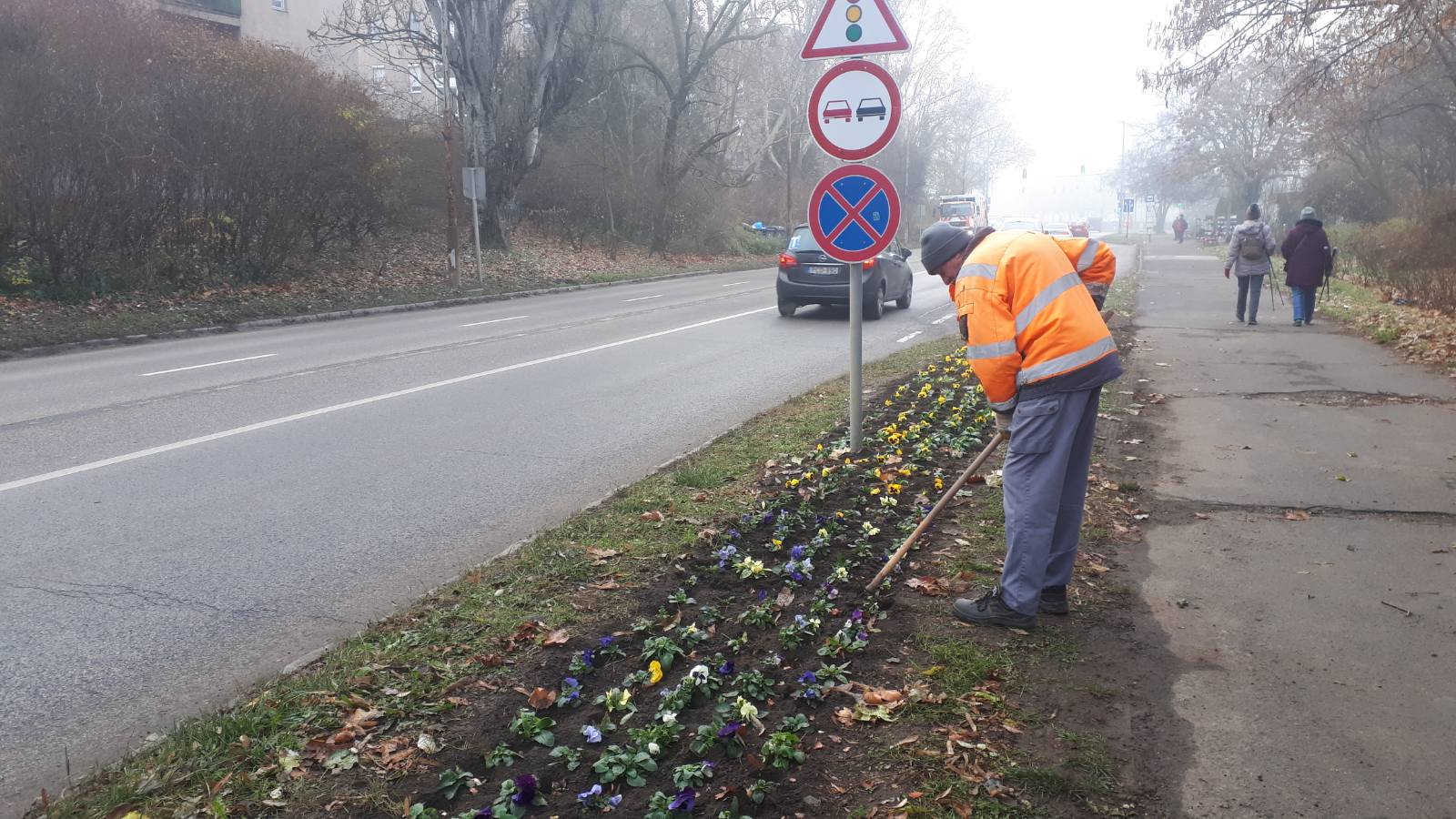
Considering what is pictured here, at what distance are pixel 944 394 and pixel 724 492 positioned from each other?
138 inches

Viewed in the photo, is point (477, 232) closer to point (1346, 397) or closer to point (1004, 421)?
point (1346, 397)

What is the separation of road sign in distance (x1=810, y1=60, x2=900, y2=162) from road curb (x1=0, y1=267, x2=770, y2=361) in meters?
12.4

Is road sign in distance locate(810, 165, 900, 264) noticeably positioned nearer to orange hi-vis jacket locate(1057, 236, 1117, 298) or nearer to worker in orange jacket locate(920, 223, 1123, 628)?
orange hi-vis jacket locate(1057, 236, 1117, 298)

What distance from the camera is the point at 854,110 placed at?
22.7ft

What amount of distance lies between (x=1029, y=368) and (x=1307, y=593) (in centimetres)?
180

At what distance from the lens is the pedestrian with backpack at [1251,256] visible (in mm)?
15961

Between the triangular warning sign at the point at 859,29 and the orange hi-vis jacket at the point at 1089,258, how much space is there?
2.66m

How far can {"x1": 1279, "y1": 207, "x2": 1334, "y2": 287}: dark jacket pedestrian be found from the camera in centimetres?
1569

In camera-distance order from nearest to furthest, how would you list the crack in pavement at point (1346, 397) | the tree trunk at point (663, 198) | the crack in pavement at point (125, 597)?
the crack in pavement at point (125, 597)
the crack in pavement at point (1346, 397)
the tree trunk at point (663, 198)

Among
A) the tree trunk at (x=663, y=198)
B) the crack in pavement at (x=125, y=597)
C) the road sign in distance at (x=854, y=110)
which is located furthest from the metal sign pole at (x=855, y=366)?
the tree trunk at (x=663, y=198)

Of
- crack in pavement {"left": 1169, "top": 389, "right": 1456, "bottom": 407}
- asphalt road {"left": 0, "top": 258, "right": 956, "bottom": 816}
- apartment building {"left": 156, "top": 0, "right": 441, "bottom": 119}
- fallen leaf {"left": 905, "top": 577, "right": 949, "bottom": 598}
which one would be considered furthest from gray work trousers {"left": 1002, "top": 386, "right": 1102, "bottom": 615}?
apartment building {"left": 156, "top": 0, "right": 441, "bottom": 119}

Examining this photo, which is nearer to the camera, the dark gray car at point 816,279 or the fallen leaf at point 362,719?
the fallen leaf at point 362,719

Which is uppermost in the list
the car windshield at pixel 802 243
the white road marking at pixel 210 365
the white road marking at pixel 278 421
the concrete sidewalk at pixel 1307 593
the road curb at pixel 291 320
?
the car windshield at pixel 802 243

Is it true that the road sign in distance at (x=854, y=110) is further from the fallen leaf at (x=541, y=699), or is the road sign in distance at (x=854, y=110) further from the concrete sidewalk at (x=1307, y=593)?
the fallen leaf at (x=541, y=699)
